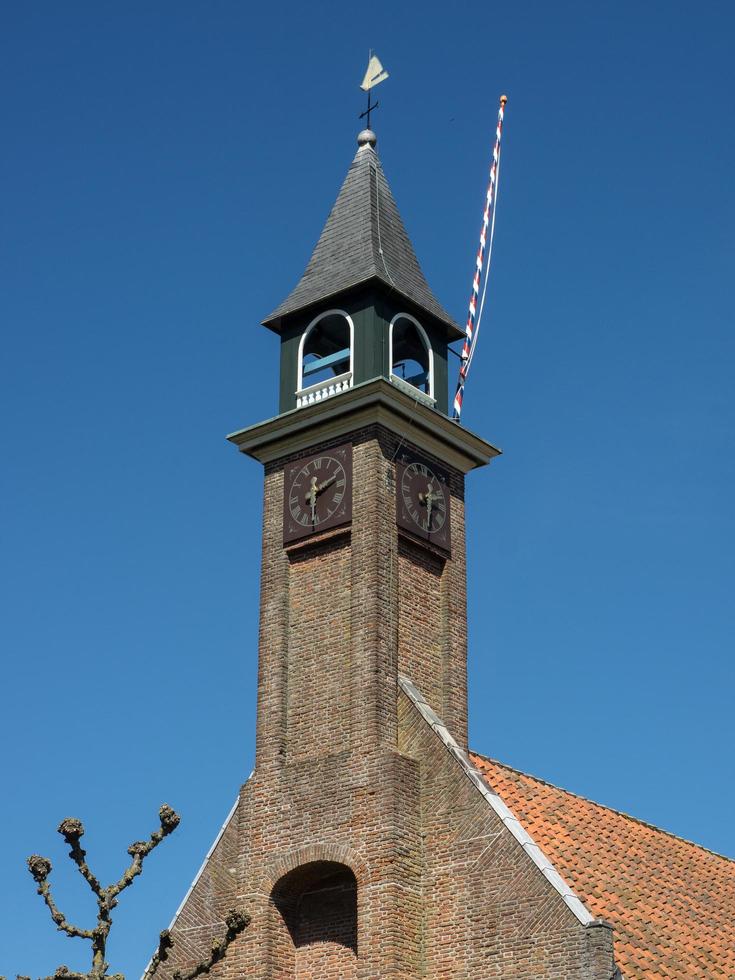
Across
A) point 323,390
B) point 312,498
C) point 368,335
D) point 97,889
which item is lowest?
point 97,889

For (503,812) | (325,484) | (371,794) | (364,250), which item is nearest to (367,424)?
(325,484)

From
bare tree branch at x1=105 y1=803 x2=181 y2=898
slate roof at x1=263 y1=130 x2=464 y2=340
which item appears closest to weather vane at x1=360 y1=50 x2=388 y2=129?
slate roof at x1=263 y1=130 x2=464 y2=340

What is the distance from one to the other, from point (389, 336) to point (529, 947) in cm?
1268

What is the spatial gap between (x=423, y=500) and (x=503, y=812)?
705cm

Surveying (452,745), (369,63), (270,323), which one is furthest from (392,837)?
(369,63)

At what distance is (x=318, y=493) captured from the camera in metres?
30.3

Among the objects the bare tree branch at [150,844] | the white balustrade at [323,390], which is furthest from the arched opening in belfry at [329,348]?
the bare tree branch at [150,844]

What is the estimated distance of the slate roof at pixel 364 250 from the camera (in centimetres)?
3212

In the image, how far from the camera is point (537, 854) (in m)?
25.2

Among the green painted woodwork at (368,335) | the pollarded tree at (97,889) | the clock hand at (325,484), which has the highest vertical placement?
the green painted woodwork at (368,335)

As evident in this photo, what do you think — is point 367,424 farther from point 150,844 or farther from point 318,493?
point 150,844

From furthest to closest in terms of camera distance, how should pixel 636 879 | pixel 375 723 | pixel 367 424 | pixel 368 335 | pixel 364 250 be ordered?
pixel 364 250
pixel 368 335
pixel 367 424
pixel 636 879
pixel 375 723

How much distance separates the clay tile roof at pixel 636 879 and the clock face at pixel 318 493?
18.0 ft

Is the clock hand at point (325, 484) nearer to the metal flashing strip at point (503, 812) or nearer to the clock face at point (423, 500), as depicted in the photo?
the clock face at point (423, 500)
